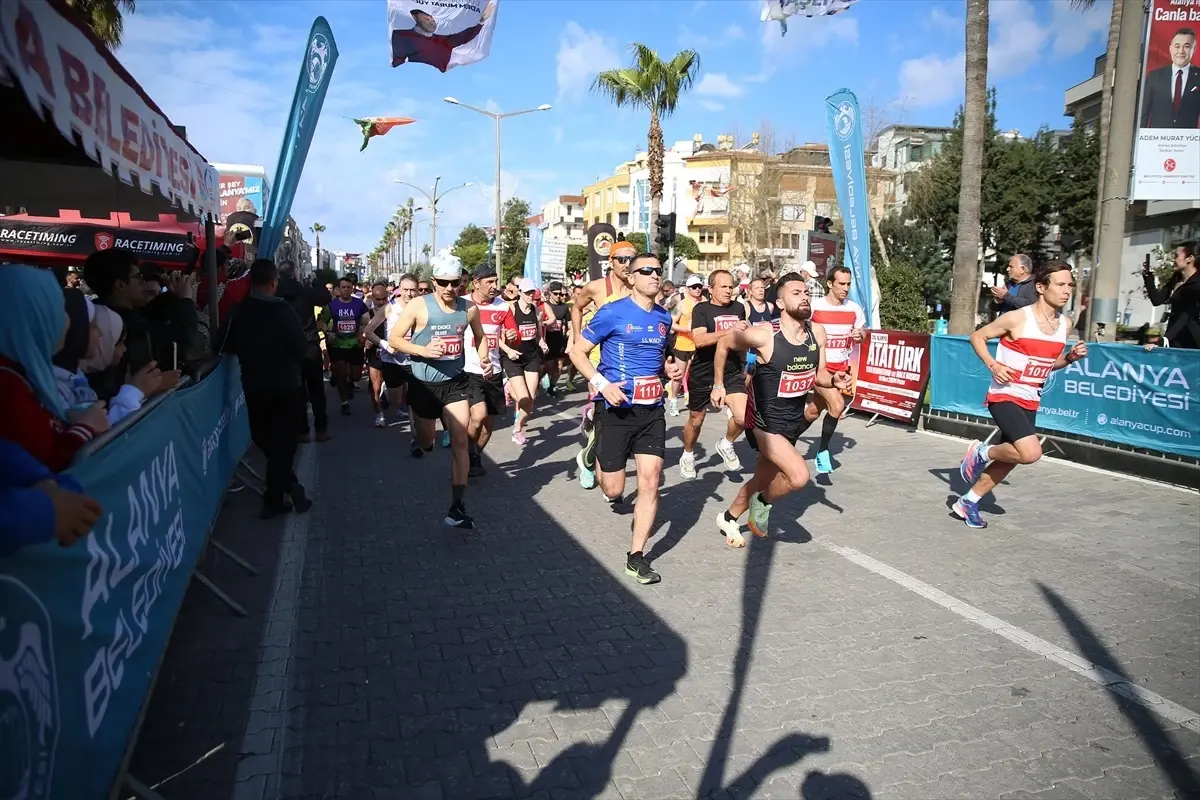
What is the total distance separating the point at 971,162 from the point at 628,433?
9.95 meters

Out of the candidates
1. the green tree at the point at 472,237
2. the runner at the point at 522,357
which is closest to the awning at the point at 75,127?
the runner at the point at 522,357

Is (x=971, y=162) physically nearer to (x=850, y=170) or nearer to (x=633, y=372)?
(x=850, y=170)

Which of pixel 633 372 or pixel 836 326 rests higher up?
pixel 836 326

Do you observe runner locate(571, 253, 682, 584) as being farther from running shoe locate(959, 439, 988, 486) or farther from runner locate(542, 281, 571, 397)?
runner locate(542, 281, 571, 397)

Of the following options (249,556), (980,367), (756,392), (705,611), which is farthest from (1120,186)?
(249,556)

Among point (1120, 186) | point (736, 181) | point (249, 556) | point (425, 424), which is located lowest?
point (249, 556)

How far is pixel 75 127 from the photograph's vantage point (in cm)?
316

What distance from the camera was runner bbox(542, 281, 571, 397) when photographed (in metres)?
13.9

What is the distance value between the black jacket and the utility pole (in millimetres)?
10243

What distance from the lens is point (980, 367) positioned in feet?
33.9

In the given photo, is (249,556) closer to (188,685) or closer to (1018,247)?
(188,685)

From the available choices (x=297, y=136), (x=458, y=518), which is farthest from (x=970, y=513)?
(x=297, y=136)

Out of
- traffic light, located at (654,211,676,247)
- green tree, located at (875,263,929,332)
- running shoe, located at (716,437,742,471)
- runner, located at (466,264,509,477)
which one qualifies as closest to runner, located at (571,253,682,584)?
runner, located at (466,264,509,477)

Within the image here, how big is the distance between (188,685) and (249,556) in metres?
2.07
